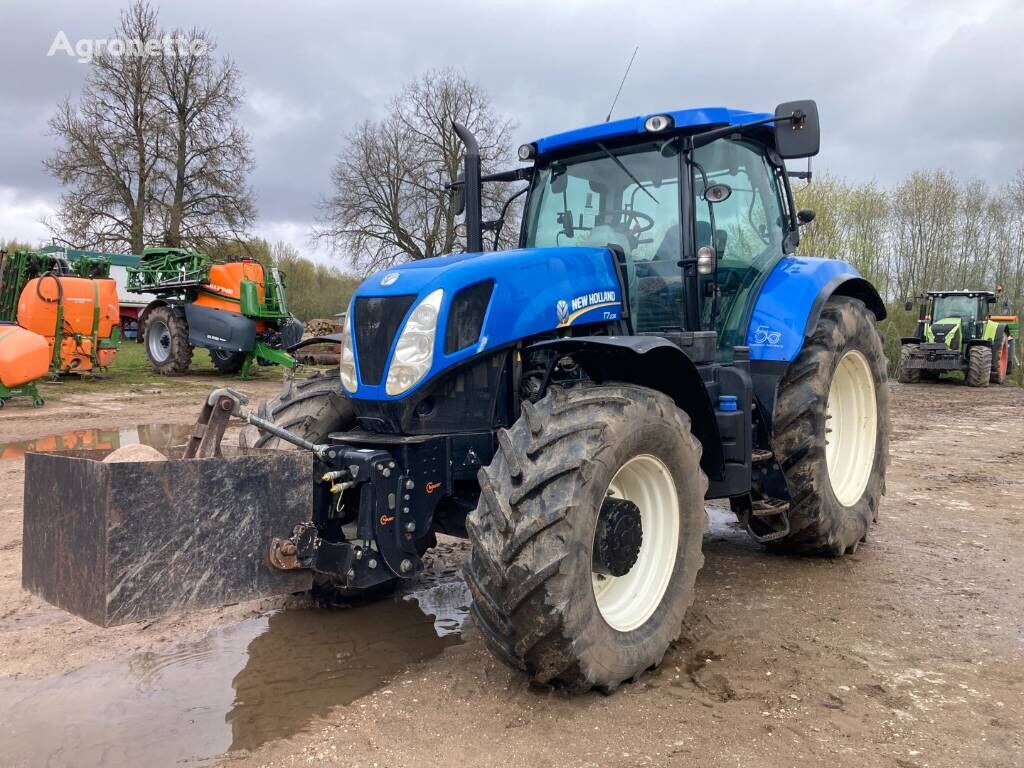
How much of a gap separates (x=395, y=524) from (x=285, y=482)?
1.63 ft

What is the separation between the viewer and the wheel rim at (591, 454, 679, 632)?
341cm

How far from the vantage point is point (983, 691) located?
3.25 metres

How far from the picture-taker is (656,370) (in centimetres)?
375

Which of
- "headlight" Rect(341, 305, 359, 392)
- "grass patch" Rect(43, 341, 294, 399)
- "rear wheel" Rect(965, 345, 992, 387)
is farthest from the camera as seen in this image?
"rear wheel" Rect(965, 345, 992, 387)

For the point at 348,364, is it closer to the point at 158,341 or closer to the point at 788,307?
the point at 788,307

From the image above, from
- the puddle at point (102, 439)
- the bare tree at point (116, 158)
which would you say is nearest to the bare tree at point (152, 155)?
the bare tree at point (116, 158)

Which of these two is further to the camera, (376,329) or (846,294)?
(846,294)

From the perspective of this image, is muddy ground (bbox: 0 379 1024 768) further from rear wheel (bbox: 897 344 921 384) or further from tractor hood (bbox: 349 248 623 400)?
rear wheel (bbox: 897 344 921 384)

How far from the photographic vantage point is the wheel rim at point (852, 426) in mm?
5297

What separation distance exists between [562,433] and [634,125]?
1.99m

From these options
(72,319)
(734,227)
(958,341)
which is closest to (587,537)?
(734,227)

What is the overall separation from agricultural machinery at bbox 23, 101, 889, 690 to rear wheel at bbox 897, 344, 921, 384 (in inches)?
642

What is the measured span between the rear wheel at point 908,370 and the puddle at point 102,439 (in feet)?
54.7

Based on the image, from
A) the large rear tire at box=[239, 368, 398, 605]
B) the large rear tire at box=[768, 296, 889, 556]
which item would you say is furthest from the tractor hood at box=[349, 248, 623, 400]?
the large rear tire at box=[768, 296, 889, 556]
